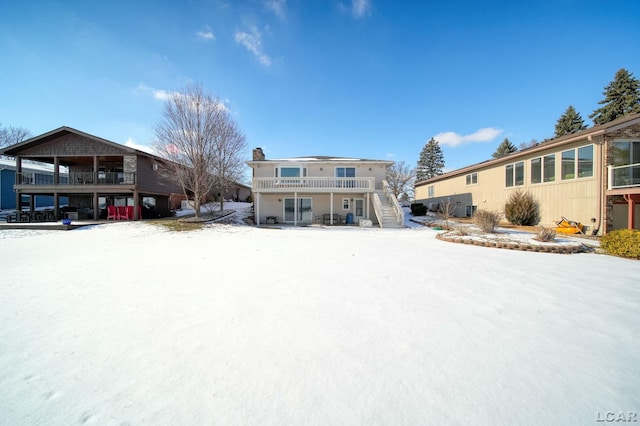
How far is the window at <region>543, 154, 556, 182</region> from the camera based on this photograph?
1306 centimetres

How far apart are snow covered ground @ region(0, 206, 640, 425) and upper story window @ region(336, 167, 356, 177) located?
1435 centimetres

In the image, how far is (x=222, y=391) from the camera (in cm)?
202

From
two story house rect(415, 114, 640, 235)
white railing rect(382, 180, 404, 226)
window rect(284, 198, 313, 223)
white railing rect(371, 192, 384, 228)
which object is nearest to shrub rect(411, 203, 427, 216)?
white railing rect(382, 180, 404, 226)

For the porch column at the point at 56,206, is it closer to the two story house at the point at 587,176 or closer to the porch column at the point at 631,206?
the two story house at the point at 587,176

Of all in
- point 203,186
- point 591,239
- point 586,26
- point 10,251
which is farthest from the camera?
point 203,186

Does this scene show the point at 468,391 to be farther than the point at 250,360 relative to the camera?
No

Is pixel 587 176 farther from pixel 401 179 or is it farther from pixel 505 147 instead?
pixel 505 147

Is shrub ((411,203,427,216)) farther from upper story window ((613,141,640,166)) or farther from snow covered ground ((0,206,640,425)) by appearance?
snow covered ground ((0,206,640,425))

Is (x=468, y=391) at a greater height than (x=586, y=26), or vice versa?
(x=586, y=26)

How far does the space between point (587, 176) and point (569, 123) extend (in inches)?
1301

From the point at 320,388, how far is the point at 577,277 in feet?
21.6

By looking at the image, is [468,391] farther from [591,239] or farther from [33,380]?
[591,239]

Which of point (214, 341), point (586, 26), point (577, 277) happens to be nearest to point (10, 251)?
point (214, 341)

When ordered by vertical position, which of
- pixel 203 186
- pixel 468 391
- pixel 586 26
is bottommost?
pixel 468 391
